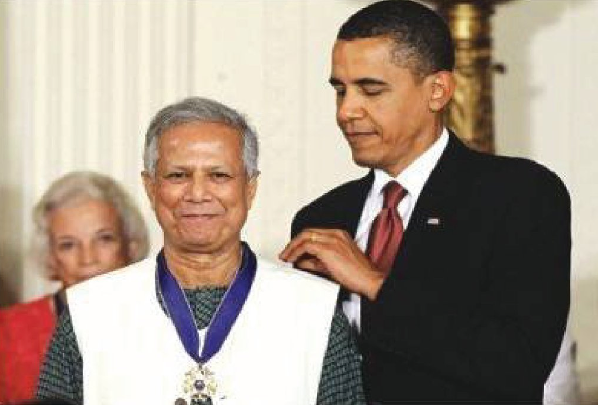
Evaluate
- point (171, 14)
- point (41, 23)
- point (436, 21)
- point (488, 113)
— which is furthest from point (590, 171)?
point (436, 21)

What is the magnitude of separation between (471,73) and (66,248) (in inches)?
53.2

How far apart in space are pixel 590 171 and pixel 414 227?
2.92 metres

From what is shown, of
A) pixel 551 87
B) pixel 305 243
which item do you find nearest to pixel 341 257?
pixel 305 243

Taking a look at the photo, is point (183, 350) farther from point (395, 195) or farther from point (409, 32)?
point (409, 32)

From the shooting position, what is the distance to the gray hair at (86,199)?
18.3 ft

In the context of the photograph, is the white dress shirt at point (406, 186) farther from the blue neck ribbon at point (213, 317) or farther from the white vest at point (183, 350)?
the blue neck ribbon at point (213, 317)

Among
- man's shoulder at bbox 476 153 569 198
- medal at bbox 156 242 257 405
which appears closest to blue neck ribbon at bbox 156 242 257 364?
medal at bbox 156 242 257 405

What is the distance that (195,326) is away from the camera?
379 cm

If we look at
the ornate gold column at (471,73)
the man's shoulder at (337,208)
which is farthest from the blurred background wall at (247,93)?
the man's shoulder at (337,208)

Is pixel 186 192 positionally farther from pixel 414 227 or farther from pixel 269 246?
pixel 269 246

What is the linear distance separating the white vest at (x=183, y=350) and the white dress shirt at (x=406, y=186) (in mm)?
173

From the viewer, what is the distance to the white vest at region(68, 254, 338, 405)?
3.78 metres

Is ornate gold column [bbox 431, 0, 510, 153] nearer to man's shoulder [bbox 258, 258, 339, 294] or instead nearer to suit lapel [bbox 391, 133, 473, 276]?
suit lapel [bbox 391, 133, 473, 276]

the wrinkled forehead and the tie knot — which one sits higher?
the wrinkled forehead
